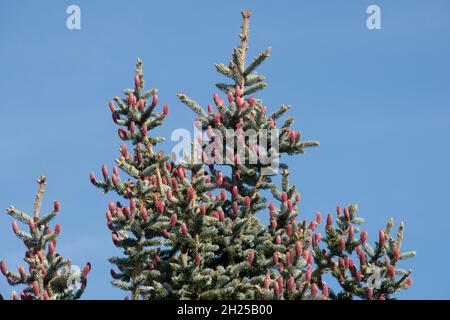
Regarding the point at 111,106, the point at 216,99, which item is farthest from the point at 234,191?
the point at 111,106

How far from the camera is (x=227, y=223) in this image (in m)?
21.8

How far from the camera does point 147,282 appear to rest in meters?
21.5

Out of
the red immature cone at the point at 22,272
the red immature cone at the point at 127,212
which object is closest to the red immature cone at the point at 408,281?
the red immature cone at the point at 127,212

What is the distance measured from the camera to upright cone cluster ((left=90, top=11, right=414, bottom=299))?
20.8 m

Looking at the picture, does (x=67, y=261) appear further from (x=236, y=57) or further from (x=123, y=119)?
(x=236, y=57)

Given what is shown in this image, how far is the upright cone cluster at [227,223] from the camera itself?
68.1 ft

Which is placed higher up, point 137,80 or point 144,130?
point 137,80

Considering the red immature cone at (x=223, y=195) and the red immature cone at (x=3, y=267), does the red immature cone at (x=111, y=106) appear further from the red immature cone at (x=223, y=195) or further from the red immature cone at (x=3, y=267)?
the red immature cone at (x=3, y=267)

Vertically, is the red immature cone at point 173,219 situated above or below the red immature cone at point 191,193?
below

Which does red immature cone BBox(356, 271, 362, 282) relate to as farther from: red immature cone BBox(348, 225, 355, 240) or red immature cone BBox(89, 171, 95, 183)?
red immature cone BBox(89, 171, 95, 183)

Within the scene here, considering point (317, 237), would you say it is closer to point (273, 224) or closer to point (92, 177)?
point (273, 224)

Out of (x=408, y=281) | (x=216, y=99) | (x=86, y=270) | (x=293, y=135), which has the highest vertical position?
(x=216, y=99)

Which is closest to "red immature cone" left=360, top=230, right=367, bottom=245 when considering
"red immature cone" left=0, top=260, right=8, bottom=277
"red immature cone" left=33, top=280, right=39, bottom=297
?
"red immature cone" left=33, top=280, right=39, bottom=297
